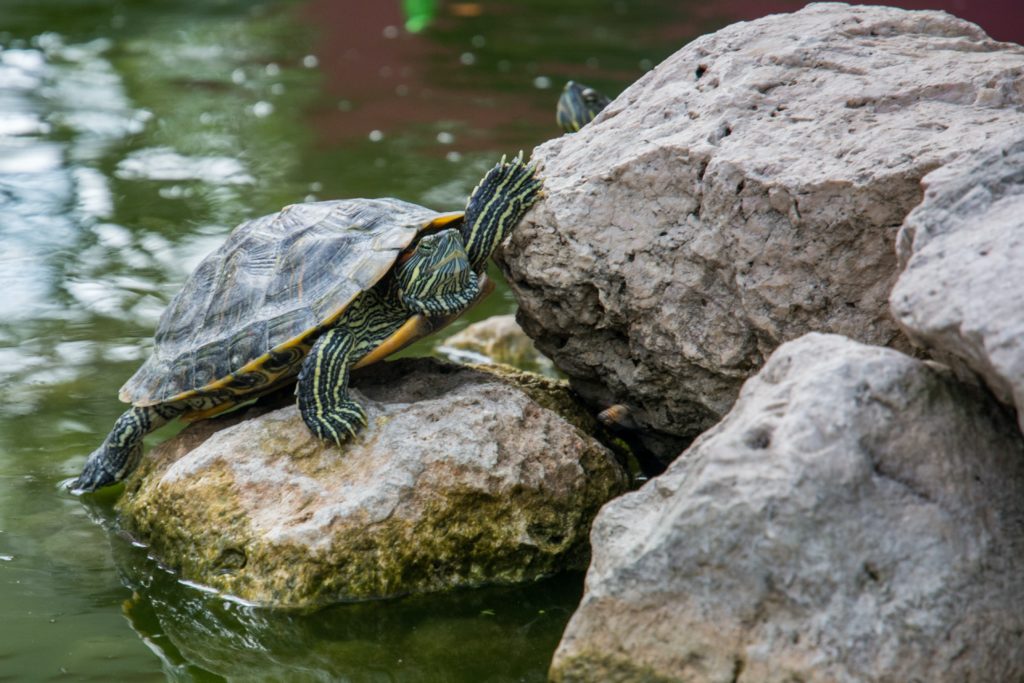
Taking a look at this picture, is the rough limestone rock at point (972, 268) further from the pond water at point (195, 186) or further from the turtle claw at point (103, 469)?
the turtle claw at point (103, 469)

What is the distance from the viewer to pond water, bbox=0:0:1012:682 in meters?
2.88

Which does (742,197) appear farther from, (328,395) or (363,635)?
(363,635)

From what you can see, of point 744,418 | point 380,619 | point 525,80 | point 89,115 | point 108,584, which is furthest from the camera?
point 525,80

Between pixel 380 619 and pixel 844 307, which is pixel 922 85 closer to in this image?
pixel 844 307

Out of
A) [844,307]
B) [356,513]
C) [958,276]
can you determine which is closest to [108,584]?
[356,513]

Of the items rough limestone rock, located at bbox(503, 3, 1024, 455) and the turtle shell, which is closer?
rough limestone rock, located at bbox(503, 3, 1024, 455)

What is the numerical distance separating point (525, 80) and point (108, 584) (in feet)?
21.8

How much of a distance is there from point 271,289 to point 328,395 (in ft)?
1.35

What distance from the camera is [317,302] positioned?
3344mm

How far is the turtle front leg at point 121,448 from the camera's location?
12.0ft

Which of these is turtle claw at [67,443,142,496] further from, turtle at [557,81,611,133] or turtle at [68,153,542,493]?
turtle at [557,81,611,133]

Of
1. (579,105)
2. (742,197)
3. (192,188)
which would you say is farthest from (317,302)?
(192,188)

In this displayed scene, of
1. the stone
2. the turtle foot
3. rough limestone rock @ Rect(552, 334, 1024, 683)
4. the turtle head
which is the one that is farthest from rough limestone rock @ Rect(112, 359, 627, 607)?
the stone

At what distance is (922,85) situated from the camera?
3.10m
